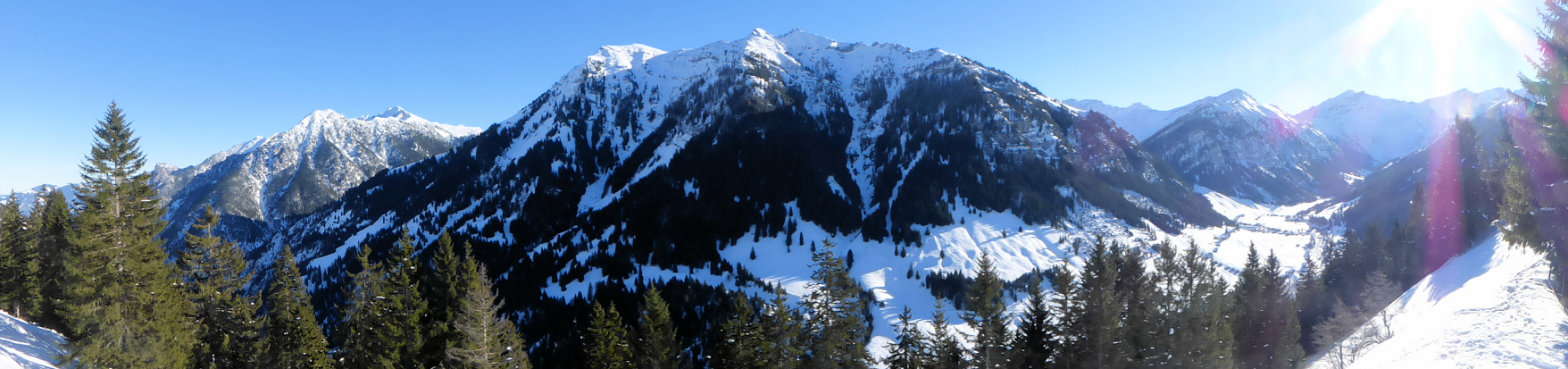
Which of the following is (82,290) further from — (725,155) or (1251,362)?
(725,155)

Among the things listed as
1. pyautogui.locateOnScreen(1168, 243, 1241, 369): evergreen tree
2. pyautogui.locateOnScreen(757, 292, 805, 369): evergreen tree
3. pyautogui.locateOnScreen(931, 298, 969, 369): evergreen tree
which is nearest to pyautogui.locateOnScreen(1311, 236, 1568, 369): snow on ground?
pyautogui.locateOnScreen(1168, 243, 1241, 369): evergreen tree

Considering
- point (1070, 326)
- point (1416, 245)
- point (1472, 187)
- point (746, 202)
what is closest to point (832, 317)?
point (1070, 326)

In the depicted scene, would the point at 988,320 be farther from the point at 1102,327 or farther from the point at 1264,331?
the point at 1264,331

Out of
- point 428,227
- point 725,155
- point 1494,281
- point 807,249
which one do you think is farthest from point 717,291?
point 428,227

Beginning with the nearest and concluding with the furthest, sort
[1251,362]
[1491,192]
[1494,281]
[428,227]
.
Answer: [1494,281] → [1251,362] → [1491,192] → [428,227]

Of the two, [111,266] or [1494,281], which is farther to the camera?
[1494,281]

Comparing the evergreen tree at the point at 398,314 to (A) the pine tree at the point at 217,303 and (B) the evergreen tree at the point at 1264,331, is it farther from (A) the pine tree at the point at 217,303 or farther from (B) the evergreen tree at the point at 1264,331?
(B) the evergreen tree at the point at 1264,331
